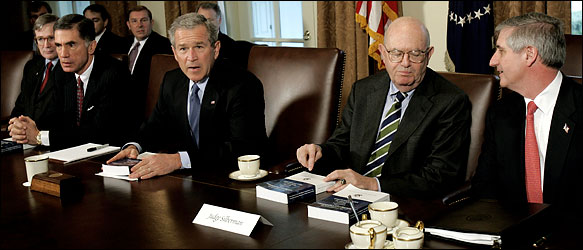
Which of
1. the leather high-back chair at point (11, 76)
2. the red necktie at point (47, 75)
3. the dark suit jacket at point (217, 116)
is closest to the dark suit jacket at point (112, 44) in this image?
the leather high-back chair at point (11, 76)

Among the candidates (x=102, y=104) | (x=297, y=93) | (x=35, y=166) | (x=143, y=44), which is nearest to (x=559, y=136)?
(x=297, y=93)

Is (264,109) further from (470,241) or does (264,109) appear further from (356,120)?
(470,241)

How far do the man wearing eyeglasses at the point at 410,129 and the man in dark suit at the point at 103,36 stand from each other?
4103mm

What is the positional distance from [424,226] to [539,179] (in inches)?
29.9

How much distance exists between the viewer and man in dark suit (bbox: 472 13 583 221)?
2.21m

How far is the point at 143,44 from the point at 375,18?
6.98 feet

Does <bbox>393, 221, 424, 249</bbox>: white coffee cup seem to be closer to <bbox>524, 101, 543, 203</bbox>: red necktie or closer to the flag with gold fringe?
<bbox>524, 101, 543, 203</bbox>: red necktie

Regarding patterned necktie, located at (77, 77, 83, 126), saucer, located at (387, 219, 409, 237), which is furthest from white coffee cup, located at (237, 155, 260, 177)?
patterned necktie, located at (77, 77, 83, 126)

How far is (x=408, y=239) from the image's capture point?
1520mm

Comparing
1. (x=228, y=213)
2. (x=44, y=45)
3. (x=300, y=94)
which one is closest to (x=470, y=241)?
(x=228, y=213)

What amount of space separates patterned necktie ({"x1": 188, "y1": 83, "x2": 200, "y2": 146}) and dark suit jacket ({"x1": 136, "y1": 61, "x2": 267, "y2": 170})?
0.08 feet

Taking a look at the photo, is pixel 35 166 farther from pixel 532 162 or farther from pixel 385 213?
pixel 532 162

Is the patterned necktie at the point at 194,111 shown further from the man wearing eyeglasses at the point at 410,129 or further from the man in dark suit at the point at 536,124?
the man in dark suit at the point at 536,124

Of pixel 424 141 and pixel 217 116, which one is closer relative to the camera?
pixel 424 141
